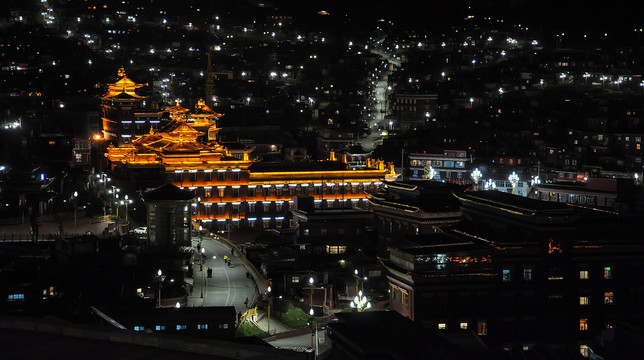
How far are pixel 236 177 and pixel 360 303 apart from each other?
63.5 ft

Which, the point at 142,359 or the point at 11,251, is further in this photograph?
the point at 11,251

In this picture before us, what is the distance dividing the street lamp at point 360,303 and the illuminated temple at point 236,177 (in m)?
16.7

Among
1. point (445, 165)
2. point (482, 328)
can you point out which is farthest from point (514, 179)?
point (482, 328)

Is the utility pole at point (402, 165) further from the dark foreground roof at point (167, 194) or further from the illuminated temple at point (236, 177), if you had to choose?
the dark foreground roof at point (167, 194)

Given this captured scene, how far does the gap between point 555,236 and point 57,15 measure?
235 ft

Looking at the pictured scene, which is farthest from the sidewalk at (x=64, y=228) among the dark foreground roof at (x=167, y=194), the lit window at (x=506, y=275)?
the lit window at (x=506, y=275)

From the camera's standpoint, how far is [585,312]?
31578 mm

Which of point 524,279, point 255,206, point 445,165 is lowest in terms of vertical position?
point 524,279

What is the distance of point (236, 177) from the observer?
1907 inches

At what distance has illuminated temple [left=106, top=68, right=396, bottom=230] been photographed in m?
47.7

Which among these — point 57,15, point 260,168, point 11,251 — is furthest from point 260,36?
point 11,251

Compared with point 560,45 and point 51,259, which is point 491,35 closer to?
point 560,45

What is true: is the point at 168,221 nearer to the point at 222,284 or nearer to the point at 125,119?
the point at 222,284

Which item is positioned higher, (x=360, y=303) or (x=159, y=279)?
(x=159, y=279)
